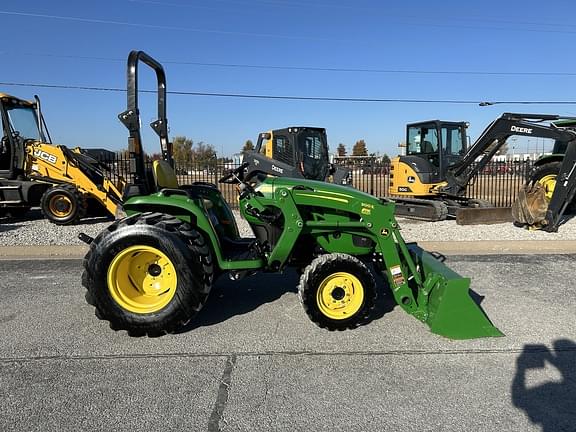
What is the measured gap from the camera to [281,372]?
3.31m

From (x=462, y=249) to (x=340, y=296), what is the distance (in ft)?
→ 14.4

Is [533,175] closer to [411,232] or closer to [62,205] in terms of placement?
[411,232]

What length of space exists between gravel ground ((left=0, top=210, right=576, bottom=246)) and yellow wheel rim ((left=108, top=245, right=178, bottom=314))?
4349 millimetres

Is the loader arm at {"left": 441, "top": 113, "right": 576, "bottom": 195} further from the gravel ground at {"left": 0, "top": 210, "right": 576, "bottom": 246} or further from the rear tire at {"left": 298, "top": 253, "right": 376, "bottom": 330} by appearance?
the rear tire at {"left": 298, "top": 253, "right": 376, "bottom": 330}

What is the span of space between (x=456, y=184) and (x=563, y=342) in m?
7.72

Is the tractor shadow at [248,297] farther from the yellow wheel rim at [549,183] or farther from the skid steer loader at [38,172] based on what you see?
the yellow wheel rim at [549,183]

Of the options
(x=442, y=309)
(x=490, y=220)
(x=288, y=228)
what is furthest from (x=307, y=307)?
(x=490, y=220)

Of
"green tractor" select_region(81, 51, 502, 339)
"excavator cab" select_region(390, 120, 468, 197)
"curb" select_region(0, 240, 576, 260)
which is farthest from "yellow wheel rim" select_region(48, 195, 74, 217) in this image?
"excavator cab" select_region(390, 120, 468, 197)

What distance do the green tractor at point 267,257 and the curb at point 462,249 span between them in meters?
3.42

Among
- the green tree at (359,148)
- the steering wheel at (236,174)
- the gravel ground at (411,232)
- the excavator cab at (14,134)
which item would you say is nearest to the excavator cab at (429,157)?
the gravel ground at (411,232)

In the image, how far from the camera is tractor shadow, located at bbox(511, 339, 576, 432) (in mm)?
2725

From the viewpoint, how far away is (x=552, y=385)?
10.2 ft

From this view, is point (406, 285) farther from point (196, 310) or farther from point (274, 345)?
point (196, 310)

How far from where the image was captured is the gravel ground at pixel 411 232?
27.4 feet
